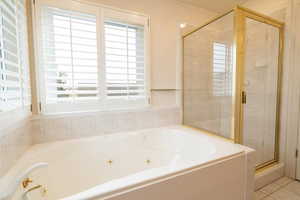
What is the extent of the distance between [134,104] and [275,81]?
1.75 m

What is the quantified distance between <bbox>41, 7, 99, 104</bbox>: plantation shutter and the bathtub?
508mm

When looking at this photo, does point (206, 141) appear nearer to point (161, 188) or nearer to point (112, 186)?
point (161, 188)

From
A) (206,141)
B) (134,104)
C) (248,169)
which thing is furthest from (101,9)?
(248,169)

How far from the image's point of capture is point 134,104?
1.84 m

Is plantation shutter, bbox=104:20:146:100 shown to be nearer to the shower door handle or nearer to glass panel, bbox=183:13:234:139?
glass panel, bbox=183:13:234:139

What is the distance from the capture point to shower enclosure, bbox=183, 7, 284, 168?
1443 millimetres

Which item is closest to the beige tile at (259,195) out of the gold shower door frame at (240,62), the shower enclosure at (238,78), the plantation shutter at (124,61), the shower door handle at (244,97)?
the shower enclosure at (238,78)

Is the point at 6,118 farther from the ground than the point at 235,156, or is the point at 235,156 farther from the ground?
the point at 6,118

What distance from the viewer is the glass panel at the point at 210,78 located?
5.08 feet

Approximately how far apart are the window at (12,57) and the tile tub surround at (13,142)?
0.15 meters

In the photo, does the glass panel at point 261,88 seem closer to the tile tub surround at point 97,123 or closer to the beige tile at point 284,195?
the beige tile at point 284,195

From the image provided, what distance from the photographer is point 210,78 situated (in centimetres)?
185

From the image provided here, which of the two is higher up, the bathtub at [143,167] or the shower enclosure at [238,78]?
the shower enclosure at [238,78]

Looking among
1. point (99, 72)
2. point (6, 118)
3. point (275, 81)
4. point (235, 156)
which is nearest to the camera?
point (6, 118)
